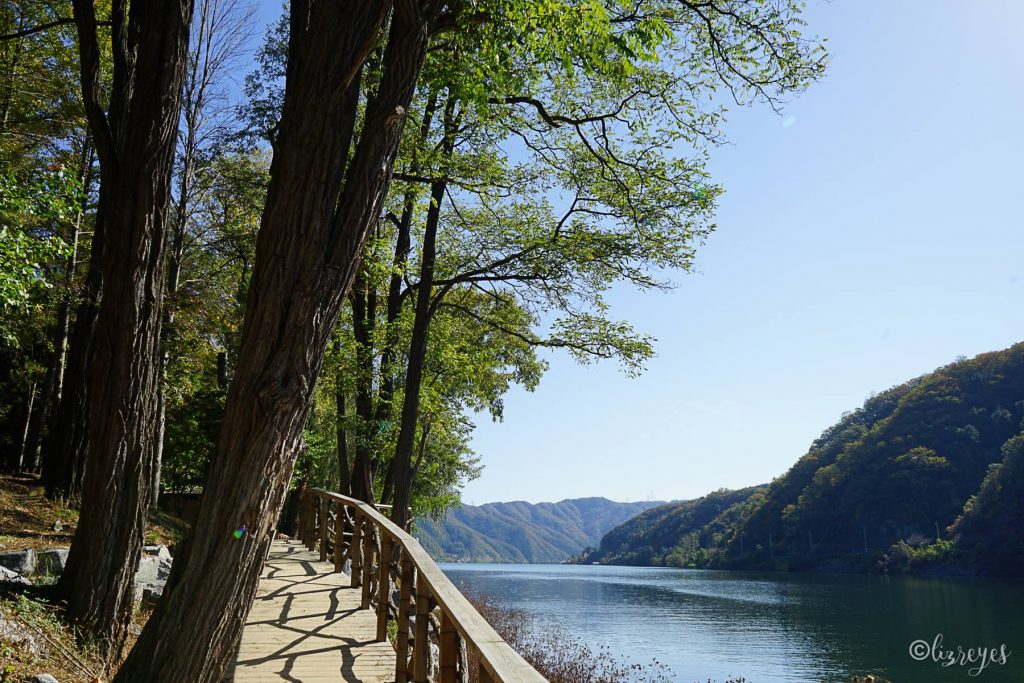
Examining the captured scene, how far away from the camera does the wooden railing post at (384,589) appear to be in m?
6.50

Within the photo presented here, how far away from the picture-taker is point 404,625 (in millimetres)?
5348

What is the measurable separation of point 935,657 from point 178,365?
929 inches

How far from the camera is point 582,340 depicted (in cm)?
1451

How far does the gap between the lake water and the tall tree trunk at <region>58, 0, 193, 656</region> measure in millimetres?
16056

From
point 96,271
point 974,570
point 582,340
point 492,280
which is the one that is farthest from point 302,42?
point 974,570

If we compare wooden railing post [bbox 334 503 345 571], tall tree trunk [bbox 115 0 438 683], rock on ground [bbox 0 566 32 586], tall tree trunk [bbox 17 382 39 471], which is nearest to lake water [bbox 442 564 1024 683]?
wooden railing post [bbox 334 503 345 571]

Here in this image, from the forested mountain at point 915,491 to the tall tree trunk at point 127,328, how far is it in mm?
68812

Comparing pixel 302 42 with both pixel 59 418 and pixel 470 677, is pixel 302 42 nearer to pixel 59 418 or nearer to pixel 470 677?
pixel 470 677

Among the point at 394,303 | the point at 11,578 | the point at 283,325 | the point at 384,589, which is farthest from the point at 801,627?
the point at 283,325

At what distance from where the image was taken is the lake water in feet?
69.2

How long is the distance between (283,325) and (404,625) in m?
2.71

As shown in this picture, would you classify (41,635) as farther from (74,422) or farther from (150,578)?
(74,422)

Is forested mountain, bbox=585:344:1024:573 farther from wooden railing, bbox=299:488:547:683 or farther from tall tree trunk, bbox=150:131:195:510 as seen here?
tall tree trunk, bbox=150:131:195:510

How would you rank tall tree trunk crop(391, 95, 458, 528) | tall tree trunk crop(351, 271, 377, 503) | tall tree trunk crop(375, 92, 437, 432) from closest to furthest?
tall tree trunk crop(391, 95, 458, 528)
tall tree trunk crop(375, 92, 437, 432)
tall tree trunk crop(351, 271, 377, 503)
